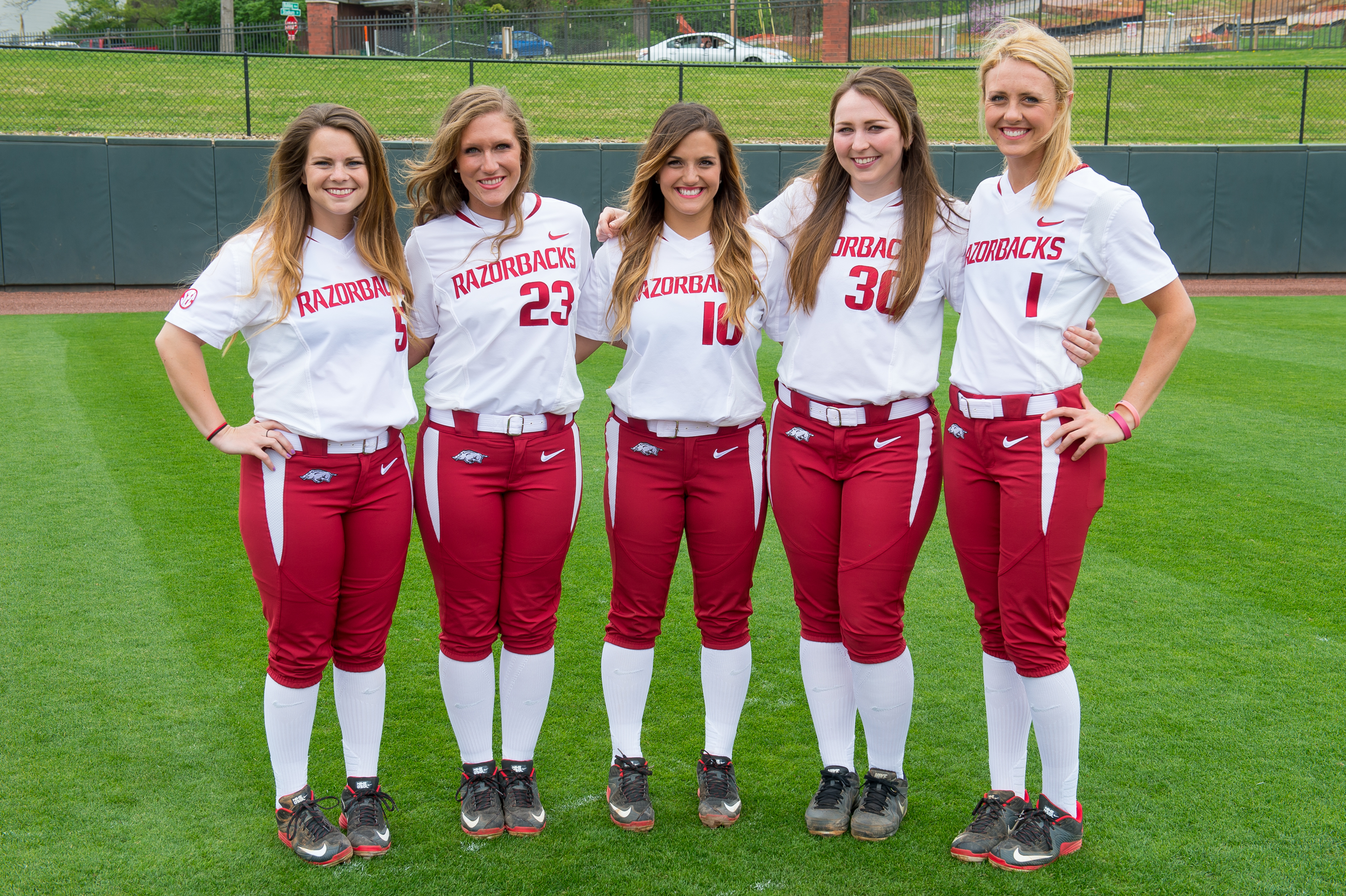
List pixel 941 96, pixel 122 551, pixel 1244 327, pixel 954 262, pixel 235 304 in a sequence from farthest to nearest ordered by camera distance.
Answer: pixel 941 96
pixel 1244 327
pixel 122 551
pixel 954 262
pixel 235 304

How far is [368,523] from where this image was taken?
287 cm

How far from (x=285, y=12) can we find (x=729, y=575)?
30278 millimetres

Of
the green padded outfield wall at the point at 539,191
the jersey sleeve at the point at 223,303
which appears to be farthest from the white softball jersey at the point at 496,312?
the green padded outfield wall at the point at 539,191

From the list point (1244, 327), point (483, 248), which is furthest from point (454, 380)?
point (1244, 327)

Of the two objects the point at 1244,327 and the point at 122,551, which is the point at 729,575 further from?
the point at 1244,327

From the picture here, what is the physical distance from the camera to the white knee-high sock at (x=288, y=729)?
2896 mm

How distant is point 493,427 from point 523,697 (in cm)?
81

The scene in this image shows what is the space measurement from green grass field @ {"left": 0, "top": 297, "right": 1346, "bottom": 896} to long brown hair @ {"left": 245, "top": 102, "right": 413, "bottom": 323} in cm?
155

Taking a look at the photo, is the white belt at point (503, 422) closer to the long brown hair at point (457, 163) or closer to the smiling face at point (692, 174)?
the long brown hair at point (457, 163)

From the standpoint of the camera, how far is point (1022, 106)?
8.89 ft

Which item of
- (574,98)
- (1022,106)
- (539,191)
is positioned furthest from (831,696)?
(574,98)

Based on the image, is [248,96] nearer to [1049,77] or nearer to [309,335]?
[309,335]

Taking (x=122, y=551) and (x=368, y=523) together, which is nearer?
(x=368, y=523)

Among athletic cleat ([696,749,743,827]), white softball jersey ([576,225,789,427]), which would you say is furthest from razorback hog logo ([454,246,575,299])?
athletic cleat ([696,749,743,827])
